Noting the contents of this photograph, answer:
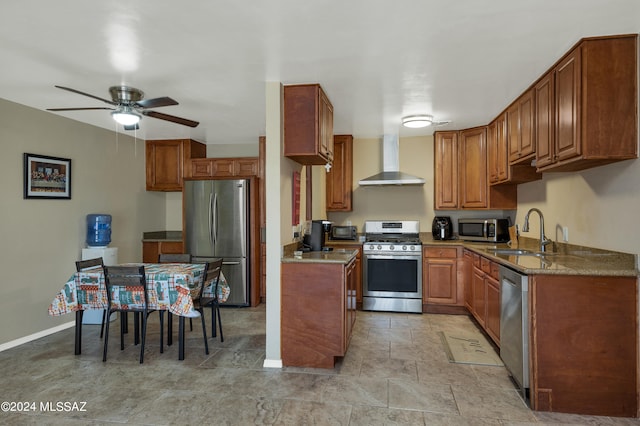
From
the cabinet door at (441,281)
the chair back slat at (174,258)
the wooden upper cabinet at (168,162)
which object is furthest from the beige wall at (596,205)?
the wooden upper cabinet at (168,162)

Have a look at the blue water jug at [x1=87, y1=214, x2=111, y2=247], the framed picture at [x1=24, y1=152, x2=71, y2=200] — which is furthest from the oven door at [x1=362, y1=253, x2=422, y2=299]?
the framed picture at [x1=24, y1=152, x2=71, y2=200]

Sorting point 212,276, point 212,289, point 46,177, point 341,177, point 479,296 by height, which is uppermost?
point 341,177

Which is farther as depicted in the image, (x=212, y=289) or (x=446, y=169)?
(x=446, y=169)

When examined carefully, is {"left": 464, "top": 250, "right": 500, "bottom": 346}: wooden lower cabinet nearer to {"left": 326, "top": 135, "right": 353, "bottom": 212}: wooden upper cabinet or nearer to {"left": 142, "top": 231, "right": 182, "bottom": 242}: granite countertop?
{"left": 326, "top": 135, "right": 353, "bottom": 212}: wooden upper cabinet

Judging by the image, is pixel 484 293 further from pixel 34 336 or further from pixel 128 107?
pixel 34 336

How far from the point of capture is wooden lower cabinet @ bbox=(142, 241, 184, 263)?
5.45 metres

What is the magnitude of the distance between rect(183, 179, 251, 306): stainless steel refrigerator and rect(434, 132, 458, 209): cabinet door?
258 cm

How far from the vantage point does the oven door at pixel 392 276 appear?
474 centimetres

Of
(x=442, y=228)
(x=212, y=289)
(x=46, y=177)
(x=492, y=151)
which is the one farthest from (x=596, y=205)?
(x=46, y=177)

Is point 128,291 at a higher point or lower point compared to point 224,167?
lower

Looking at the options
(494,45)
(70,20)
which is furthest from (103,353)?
(494,45)

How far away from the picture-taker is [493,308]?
3.40m

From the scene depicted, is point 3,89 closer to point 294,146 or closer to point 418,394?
point 294,146

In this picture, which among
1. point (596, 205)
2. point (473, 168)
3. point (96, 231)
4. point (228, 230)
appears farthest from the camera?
point (228, 230)
